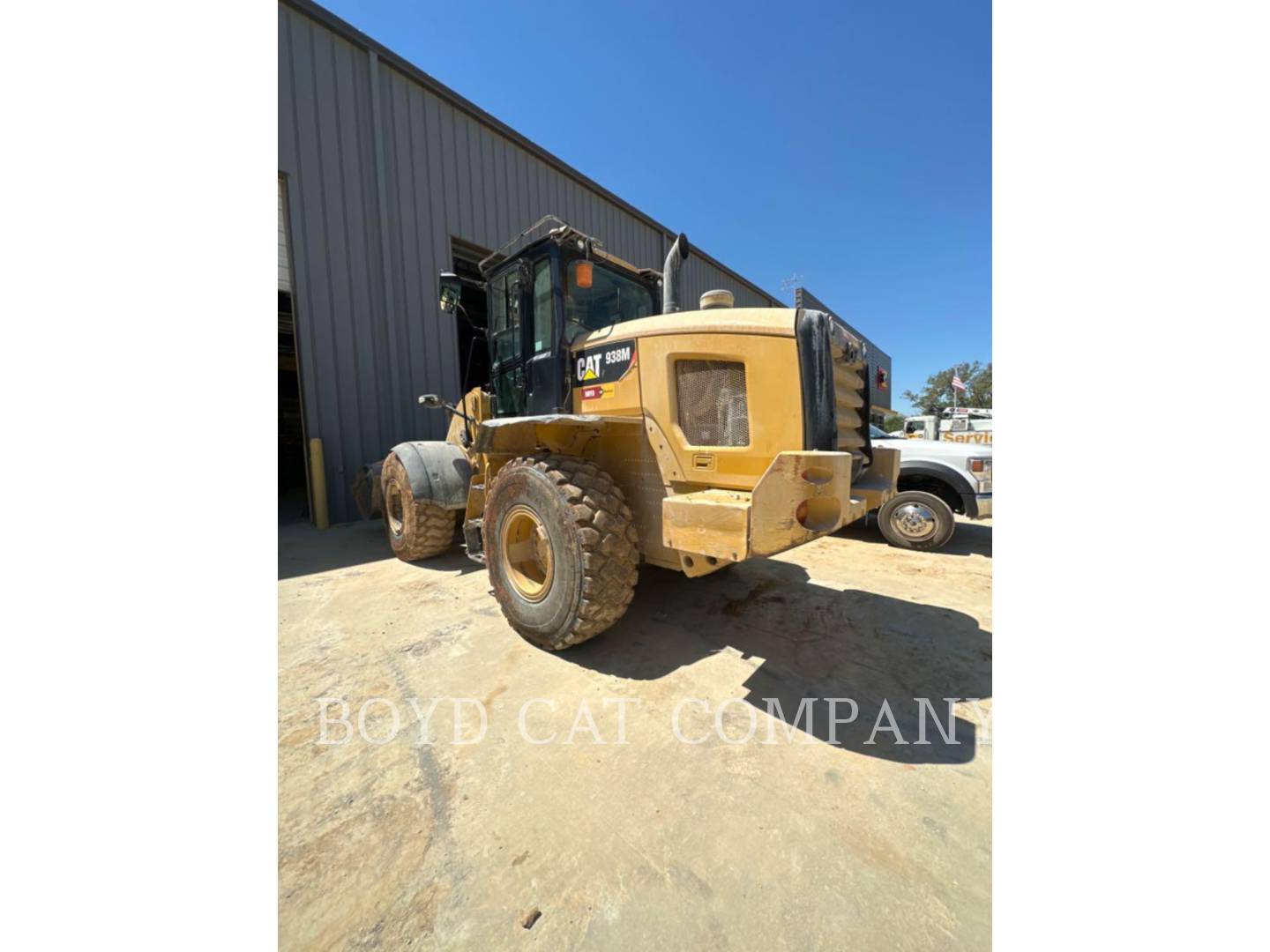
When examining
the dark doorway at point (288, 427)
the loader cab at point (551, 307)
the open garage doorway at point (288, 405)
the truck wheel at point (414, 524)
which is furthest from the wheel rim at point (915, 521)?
the dark doorway at point (288, 427)

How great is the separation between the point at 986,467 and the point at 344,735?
6203 mm

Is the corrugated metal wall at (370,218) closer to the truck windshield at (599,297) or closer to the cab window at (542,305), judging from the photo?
the cab window at (542,305)

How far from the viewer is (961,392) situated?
43.8m

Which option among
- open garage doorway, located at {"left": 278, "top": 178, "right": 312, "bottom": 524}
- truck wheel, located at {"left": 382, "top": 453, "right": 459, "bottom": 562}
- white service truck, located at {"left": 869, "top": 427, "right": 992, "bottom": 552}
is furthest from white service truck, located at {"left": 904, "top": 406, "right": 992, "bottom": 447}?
open garage doorway, located at {"left": 278, "top": 178, "right": 312, "bottom": 524}

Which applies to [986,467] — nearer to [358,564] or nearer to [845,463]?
[845,463]

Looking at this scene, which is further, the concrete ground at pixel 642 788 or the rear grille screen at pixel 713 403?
the rear grille screen at pixel 713 403

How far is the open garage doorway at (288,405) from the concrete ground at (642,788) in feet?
18.8

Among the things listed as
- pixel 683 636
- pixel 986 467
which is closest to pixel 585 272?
pixel 683 636

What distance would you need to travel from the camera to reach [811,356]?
229cm

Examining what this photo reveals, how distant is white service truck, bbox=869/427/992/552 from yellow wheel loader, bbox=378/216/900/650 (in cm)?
259

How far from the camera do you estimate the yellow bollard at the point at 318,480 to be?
652 cm

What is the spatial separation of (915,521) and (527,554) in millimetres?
4522

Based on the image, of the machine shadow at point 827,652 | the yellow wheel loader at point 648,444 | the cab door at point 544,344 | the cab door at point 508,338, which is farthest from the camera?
the cab door at point 508,338

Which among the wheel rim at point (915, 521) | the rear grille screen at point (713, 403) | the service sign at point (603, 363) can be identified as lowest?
the wheel rim at point (915, 521)
